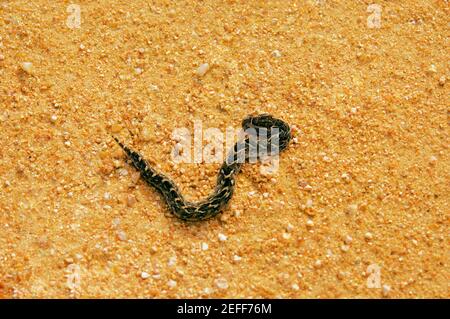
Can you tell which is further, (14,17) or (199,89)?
(14,17)

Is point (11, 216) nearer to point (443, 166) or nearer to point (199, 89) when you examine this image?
point (199, 89)

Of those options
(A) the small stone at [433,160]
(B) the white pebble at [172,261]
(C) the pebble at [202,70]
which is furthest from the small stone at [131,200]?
(A) the small stone at [433,160]

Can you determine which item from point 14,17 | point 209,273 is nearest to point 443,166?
point 209,273

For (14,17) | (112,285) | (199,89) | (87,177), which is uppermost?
(14,17)

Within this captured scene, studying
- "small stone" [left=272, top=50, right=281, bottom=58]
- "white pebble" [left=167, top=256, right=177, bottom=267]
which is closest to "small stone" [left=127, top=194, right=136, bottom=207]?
"white pebble" [left=167, top=256, right=177, bottom=267]

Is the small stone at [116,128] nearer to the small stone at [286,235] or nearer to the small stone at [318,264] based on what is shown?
the small stone at [286,235]

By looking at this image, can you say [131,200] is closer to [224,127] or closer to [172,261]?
[172,261]

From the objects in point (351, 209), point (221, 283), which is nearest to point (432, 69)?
point (351, 209)
